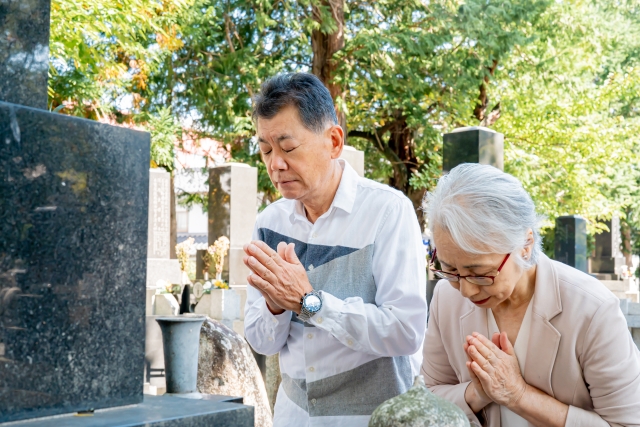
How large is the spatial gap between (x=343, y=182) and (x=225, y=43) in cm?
1369

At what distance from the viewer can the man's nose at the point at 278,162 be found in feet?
7.18

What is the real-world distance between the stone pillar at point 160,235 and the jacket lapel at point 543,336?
11.7 meters

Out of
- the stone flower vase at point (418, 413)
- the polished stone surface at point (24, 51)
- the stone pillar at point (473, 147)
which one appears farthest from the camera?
the stone pillar at point (473, 147)

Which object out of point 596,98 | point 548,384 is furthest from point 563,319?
point 596,98

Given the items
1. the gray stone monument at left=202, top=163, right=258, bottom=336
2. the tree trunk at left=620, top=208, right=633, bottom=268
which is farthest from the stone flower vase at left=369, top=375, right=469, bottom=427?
the tree trunk at left=620, top=208, right=633, bottom=268

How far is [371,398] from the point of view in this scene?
2139mm

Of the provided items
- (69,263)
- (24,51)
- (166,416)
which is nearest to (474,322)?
(166,416)

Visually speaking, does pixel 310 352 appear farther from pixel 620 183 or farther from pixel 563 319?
pixel 620 183

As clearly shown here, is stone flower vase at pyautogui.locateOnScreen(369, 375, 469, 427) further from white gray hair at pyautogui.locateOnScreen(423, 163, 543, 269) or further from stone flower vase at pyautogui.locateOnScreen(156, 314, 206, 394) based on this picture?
stone flower vase at pyautogui.locateOnScreen(156, 314, 206, 394)

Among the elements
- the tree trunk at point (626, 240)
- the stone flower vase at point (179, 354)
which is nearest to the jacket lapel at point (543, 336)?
the stone flower vase at point (179, 354)

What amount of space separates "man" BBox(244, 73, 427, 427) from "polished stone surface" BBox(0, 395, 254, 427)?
491 millimetres

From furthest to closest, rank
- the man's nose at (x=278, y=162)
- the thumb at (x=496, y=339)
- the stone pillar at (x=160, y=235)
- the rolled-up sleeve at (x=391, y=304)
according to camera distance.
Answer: the stone pillar at (x=160, y=235)
the man's nose at (x=278, y=162)
the rolled-up sleeve at (x=391, y=304)
the thumb at (x=496, y=339)

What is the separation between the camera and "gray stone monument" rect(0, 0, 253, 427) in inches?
55.1

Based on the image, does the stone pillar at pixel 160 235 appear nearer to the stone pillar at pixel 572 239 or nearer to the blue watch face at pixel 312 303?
the stone pillar at pixel 572 239
